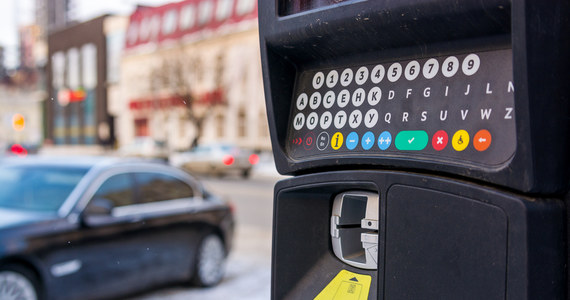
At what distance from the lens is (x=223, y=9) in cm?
2248

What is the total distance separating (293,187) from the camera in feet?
3.68

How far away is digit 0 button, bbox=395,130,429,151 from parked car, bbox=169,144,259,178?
1619 cm

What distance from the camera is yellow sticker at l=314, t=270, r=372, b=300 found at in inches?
43.0

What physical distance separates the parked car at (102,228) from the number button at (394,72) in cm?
324

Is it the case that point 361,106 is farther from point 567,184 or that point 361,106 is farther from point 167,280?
point 167,280

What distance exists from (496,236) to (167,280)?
420 cm

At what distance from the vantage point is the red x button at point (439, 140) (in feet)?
2.96

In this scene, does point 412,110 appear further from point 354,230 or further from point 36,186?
point 36,186

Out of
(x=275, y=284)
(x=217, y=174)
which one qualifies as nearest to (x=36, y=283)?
(x=275, y=284)

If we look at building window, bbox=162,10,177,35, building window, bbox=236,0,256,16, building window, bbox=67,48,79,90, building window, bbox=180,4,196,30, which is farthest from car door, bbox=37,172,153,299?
building window, bbox=236,0,256,16

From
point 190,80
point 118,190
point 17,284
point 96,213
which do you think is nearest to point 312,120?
point 17,284

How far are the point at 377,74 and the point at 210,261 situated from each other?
4381 mm

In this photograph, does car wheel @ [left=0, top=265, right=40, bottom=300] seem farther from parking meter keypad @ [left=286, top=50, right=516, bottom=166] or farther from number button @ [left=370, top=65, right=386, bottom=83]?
number button @ [left=370, top=65, right=386, bottom=83]

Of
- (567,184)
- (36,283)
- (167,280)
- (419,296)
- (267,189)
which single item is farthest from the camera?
(267,189)
